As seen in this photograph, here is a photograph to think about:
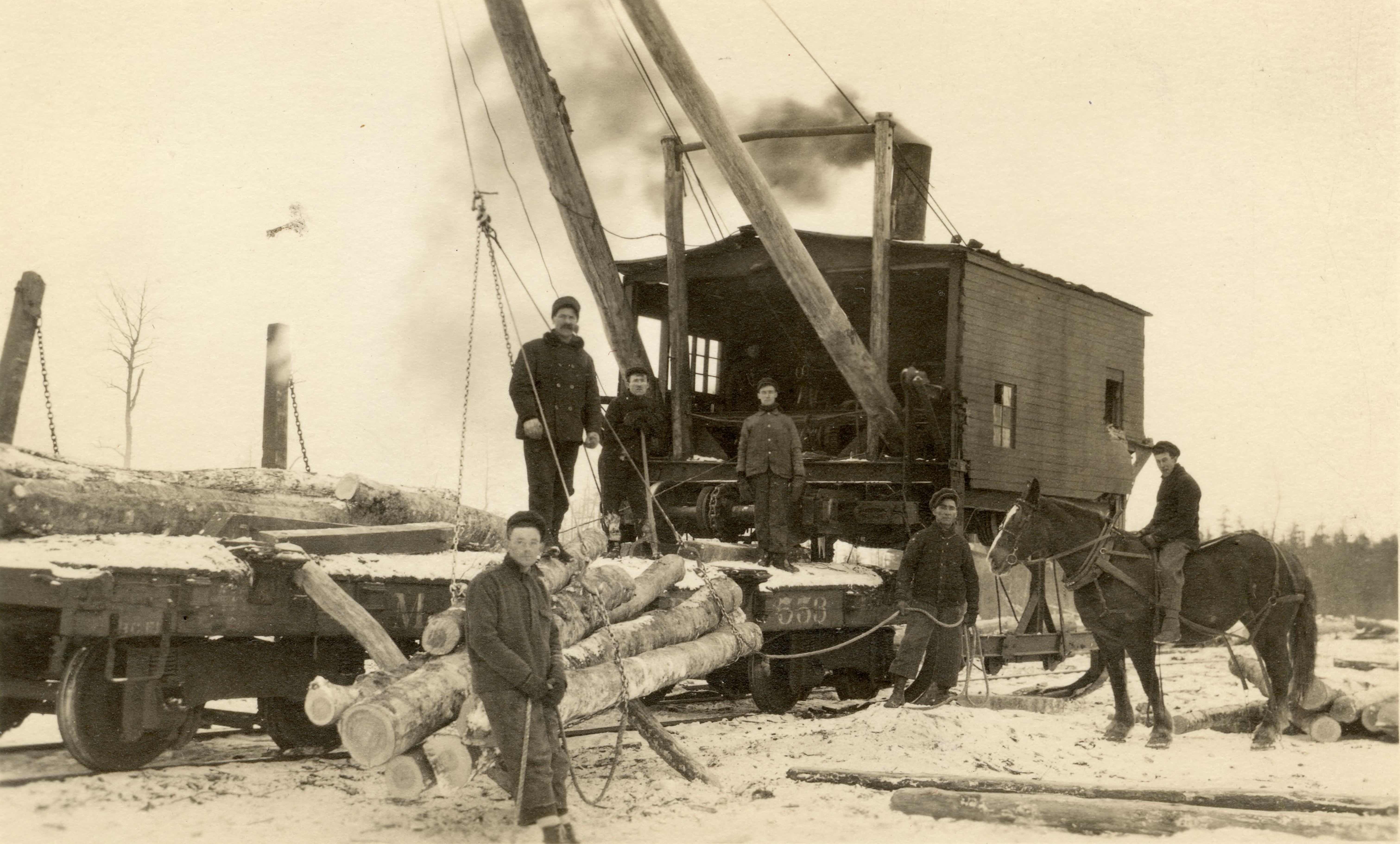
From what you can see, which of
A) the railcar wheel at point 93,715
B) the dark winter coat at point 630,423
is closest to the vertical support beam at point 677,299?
the dark winter coat at point 630,423

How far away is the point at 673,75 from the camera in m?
9.53

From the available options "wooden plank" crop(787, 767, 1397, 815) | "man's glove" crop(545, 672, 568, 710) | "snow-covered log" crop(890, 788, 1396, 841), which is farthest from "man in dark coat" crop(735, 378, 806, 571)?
"man's glove" crop(545, 672, 568, 710)

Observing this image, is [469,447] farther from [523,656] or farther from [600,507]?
[523,656]

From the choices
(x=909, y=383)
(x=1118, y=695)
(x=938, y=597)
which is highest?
(x=909, y=383)

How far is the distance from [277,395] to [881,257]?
20.0ft

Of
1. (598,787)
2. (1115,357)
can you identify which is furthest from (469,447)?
(598,787)

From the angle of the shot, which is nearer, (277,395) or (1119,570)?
(1119,570)

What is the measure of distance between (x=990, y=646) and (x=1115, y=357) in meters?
5.80

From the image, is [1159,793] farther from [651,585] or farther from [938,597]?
[938,597]

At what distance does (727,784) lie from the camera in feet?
23.0

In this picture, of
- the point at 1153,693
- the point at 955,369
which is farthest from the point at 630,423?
the point at 1153,693

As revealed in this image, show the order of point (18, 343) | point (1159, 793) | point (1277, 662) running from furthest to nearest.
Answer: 1. point (1277, 662)
2. point (18, 343)
3. point (1159, 793)

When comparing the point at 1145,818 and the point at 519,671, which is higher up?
the point at 519,671

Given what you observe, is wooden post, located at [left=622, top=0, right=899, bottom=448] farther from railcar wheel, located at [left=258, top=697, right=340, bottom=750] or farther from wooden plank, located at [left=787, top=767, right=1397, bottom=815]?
railcar wheel, located at [left=258, top=697, right=340, bottom=750]
